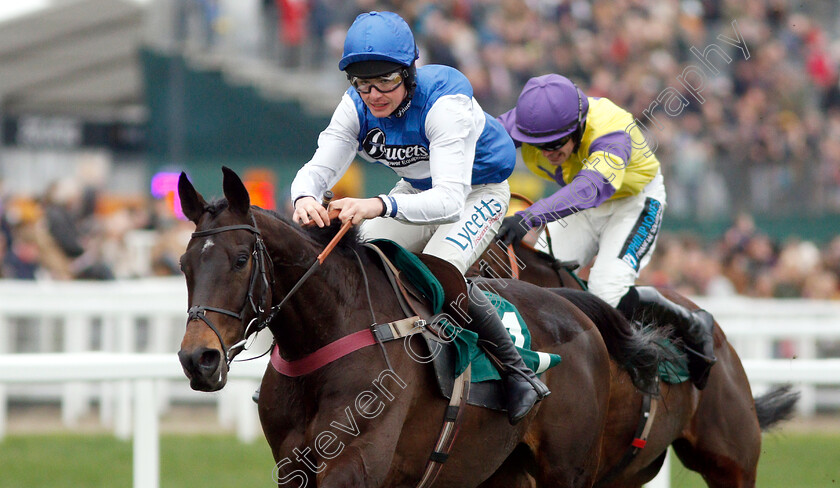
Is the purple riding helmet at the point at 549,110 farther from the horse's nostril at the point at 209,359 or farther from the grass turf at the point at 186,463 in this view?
the grass turf at the point at 186,463

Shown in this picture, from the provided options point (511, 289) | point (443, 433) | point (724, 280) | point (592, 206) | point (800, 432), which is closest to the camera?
point (443, 433)

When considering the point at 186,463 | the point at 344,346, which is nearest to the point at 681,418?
the point at 344,346

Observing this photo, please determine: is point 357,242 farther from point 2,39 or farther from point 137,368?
point 2,39

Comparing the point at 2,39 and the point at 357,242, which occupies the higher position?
the point at 357,242

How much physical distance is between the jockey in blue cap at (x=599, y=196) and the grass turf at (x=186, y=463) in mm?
1827

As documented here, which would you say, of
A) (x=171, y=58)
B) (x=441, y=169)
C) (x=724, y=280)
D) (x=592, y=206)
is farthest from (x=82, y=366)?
(x=171, y=58)

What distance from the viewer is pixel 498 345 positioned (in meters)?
4.32

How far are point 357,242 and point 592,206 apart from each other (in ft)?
4.82

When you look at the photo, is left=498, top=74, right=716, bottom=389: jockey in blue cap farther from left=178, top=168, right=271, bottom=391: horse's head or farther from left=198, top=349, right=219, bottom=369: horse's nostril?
left=198, top=349, right=219, bottom=369: horse's nostril

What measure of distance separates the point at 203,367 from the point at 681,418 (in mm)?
2924

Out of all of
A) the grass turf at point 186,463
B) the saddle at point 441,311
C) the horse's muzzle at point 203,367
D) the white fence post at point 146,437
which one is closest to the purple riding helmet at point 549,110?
the saddle at point 441,311

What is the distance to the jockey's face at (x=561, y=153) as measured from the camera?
5430mm

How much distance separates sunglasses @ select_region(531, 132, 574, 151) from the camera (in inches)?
210

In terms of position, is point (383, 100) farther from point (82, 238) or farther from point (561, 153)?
point (82, 238)
